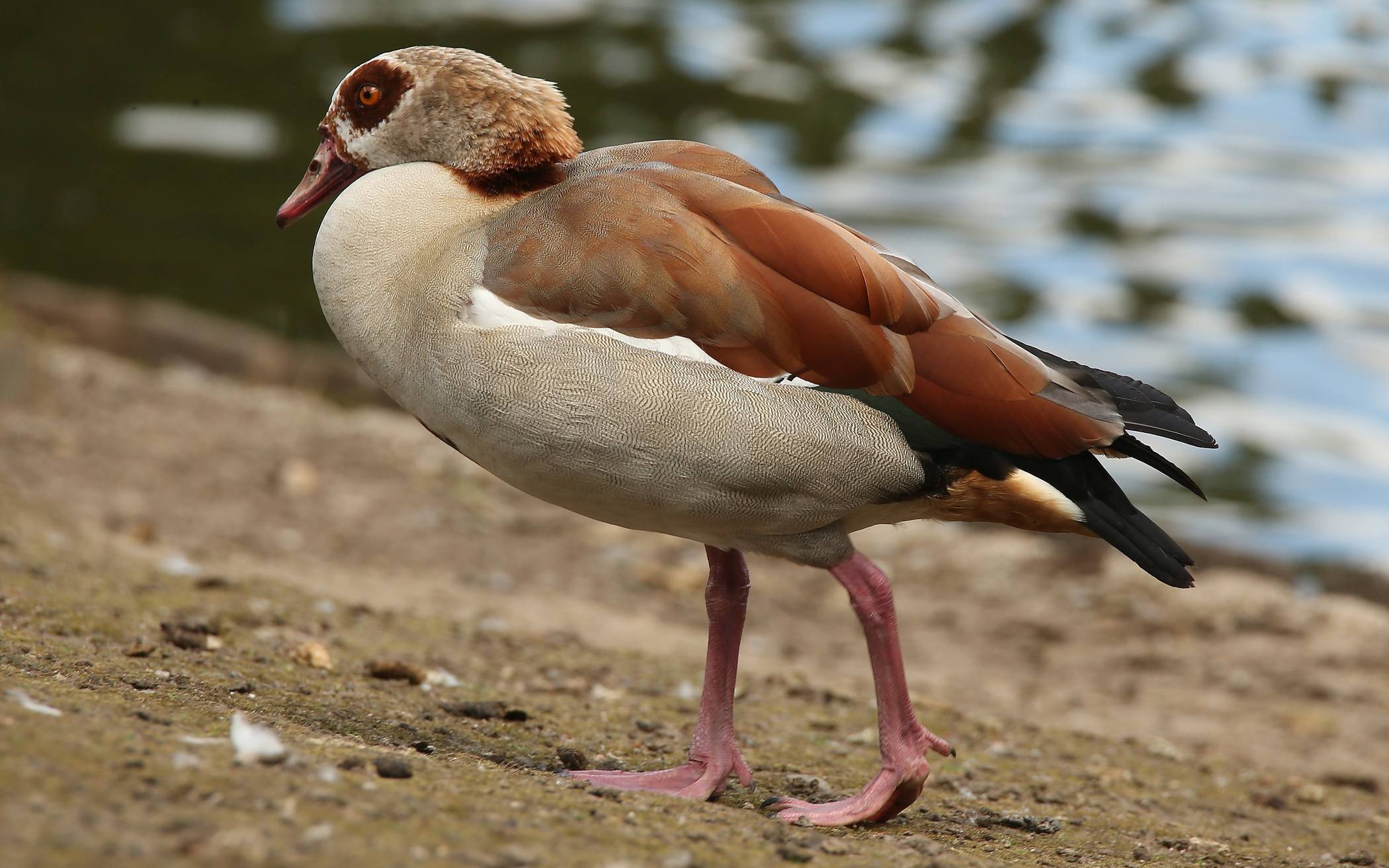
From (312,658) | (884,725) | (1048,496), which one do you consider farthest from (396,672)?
(1048,496)

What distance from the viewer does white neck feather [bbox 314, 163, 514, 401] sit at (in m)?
3.99

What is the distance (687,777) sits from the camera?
4.27m

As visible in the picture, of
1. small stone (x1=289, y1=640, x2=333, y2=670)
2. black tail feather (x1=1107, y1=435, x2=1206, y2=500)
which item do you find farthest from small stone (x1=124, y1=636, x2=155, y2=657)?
black tail feather (x1=1107, y1=435, x2=1206, y2=500)

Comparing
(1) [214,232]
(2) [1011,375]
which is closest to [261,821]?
(2) [1011,375]

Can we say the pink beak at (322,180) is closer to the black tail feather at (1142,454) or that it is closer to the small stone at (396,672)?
the small stone at (396,672)

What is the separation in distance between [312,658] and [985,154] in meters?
12.4

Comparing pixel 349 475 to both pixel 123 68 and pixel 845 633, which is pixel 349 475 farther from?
pixel 123 68

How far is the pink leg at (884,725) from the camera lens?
4.07 metres

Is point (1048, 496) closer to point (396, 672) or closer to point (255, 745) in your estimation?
point (255, 745)

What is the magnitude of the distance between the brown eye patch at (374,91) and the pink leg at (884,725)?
179 centimetres

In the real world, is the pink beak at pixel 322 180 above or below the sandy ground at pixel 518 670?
above

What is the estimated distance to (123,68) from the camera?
16828 mm

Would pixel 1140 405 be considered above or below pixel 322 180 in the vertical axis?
below

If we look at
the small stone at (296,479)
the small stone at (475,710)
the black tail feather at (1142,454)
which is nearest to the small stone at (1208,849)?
the black tail feather at (1142,454)
